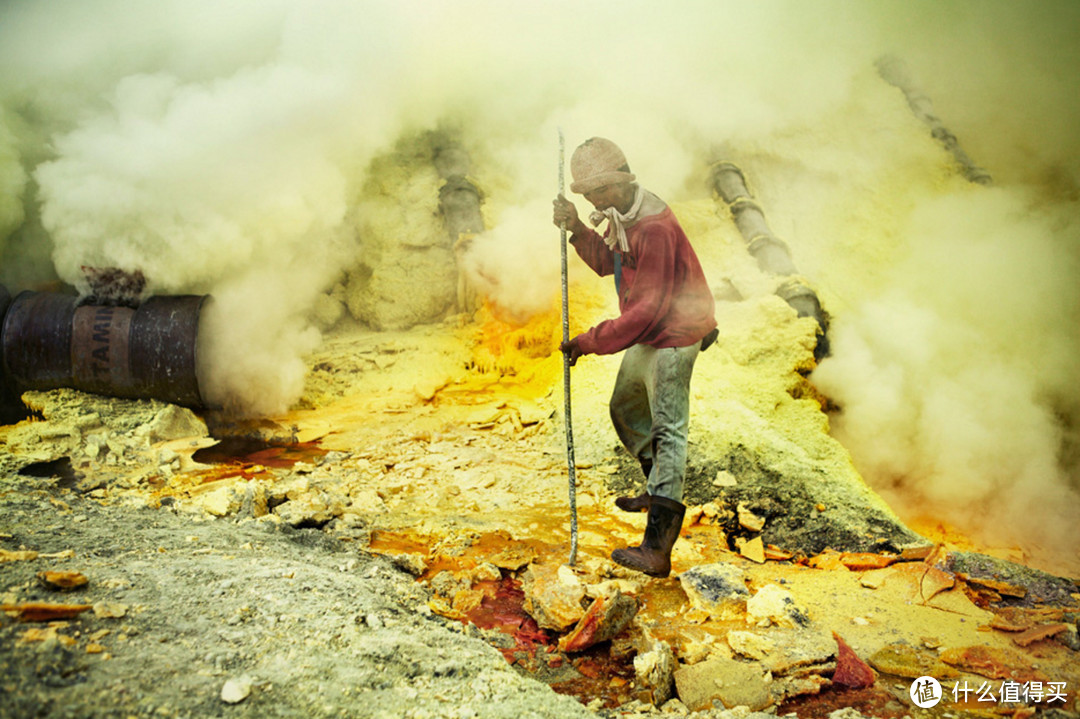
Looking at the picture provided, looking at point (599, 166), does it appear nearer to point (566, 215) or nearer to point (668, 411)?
point (566, 215)

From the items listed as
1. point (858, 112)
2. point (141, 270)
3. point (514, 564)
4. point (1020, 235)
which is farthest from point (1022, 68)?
point (141, 270)

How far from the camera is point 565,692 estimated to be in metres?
1.83

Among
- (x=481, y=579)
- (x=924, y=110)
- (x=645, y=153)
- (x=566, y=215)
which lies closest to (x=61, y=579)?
(x=481, y=579)

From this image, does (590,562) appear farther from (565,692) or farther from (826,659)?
(826,659)

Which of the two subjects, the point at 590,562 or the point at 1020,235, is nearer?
the point at 590,562

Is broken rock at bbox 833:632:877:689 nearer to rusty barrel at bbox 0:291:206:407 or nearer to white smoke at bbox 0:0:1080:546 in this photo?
white smoke at bbox 0:0:1080:546

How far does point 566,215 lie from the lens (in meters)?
2.65

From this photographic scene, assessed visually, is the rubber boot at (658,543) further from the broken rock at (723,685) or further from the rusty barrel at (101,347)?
the rusty barrel at (101,347)

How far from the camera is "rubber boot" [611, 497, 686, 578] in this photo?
229 cm

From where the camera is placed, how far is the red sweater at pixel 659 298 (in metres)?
2.29

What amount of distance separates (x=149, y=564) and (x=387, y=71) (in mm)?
6480

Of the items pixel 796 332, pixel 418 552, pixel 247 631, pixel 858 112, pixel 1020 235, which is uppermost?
pixel 858 112

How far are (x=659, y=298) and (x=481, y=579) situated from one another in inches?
61.2
